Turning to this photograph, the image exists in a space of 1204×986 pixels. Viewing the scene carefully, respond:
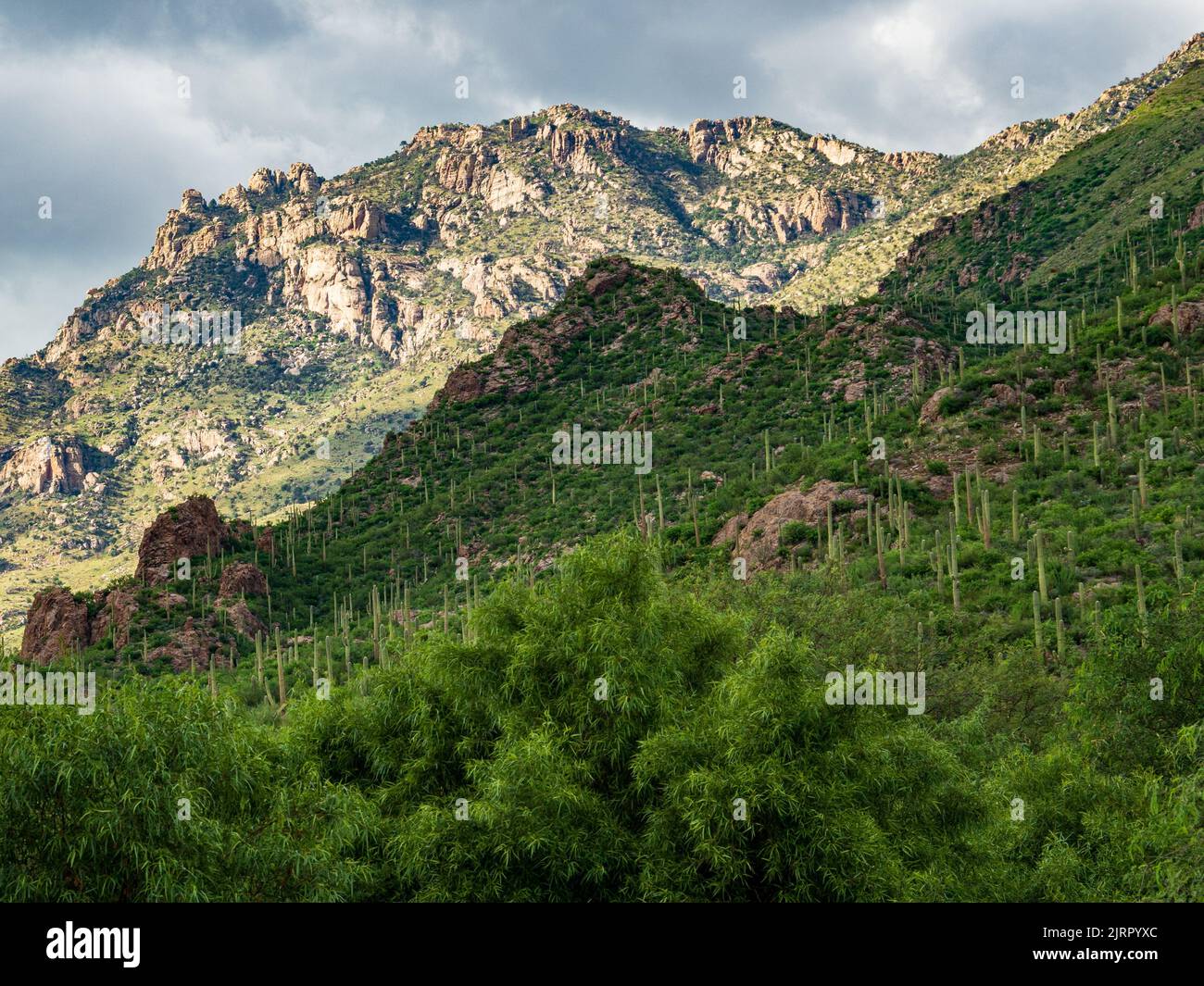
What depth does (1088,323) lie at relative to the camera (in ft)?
211

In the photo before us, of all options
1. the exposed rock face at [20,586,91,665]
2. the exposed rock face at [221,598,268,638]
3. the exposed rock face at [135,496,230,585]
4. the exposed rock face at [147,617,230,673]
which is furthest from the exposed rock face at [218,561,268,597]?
the exposed rock face at [20,586,91,665]

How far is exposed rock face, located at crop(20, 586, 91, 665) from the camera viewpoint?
207 ft

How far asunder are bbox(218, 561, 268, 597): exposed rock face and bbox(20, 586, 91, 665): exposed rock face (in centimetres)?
814

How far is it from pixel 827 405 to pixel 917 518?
807 inches

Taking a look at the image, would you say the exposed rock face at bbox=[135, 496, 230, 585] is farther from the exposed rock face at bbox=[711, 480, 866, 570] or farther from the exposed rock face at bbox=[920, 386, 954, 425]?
the exposed rock face at bbox=[920, 386, 954, 425]

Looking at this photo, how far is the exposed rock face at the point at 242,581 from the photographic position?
221 feet

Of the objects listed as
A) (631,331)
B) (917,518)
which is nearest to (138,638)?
(917,518)

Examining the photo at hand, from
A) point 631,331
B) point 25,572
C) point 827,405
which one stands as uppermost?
point 631,331

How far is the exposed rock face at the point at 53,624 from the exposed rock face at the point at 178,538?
4.82 m

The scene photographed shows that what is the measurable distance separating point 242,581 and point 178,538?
9.69m

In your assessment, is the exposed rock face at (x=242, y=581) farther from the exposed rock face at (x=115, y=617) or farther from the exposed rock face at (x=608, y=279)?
the exposed rock face at (x=608, y=279)

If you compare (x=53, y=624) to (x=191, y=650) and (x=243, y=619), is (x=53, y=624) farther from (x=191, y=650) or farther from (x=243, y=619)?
(x=243, y=619)
